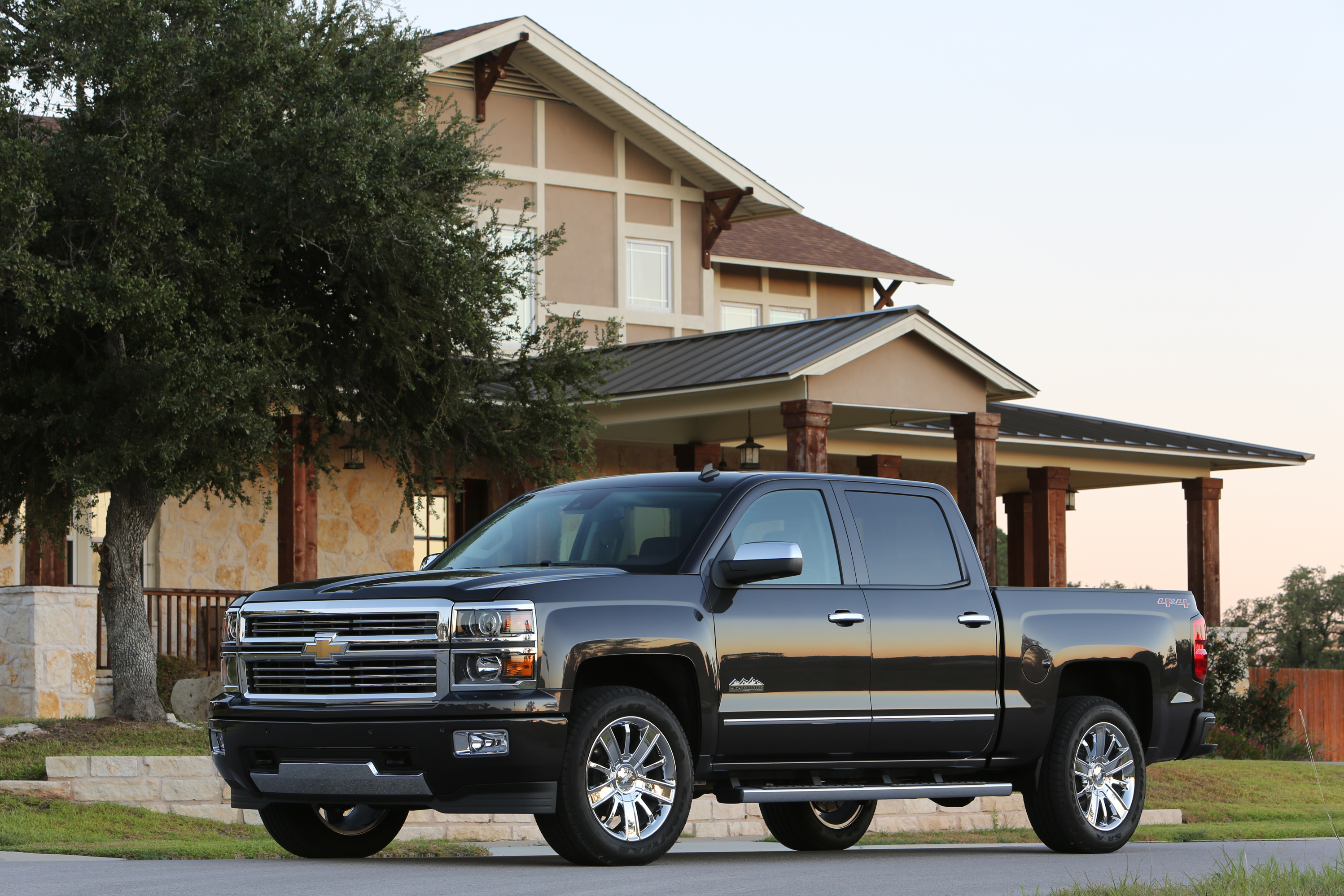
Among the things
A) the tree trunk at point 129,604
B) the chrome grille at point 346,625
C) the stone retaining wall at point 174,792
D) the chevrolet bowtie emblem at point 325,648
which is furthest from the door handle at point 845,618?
the tree trunk at point 129,604

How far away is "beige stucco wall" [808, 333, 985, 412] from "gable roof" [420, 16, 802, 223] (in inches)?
302

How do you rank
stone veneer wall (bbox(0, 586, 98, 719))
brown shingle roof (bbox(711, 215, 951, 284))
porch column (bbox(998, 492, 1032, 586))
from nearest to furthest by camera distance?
stone veneer wall (bbox(0, 586, 98, 719))
brown shingle roof (bbox(711, 215, 951, 284))
porch column (bbox(998, 492, 1032, 586))

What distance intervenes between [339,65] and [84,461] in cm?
493

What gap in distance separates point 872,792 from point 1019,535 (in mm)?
24561

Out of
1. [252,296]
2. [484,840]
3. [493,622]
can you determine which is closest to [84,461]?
[252,296]

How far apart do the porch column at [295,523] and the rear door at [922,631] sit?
1295 cm

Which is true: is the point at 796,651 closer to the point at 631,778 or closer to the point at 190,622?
the point at 631,778

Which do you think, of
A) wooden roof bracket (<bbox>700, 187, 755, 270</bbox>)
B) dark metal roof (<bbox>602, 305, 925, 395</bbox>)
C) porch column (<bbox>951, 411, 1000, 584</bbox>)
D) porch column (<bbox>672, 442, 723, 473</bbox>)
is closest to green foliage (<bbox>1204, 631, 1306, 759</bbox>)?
porch column (<bbox>951, 411, 1000, 584</bbox>)

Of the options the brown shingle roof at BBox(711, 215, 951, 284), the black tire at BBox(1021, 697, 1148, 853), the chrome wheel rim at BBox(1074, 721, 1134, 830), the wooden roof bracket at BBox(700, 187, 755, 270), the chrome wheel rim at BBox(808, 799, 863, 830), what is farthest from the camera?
the brown shingle roof at BBox(711, 215, 951, 284)

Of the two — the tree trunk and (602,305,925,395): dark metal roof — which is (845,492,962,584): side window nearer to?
the tree trunk

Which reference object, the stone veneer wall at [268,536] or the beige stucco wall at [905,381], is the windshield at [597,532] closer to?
the beige stucco wall at [905,381]

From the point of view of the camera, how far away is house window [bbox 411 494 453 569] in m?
25.8

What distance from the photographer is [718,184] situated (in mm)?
29234

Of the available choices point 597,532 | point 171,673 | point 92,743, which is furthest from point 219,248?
point 597,532
